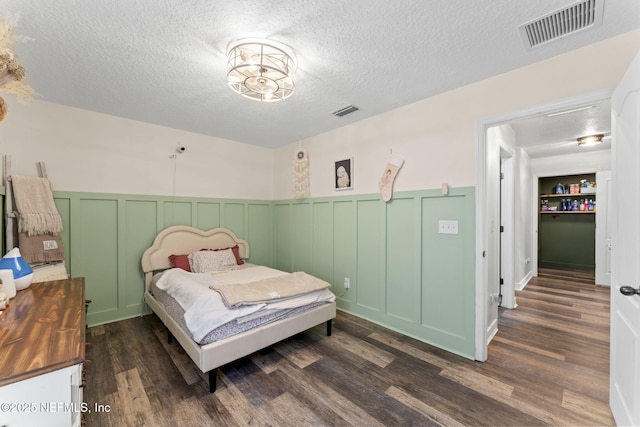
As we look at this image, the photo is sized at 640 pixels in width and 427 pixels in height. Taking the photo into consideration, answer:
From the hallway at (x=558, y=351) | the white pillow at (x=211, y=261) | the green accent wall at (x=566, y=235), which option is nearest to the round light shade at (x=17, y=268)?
the white pillow at (x=211, y=261)

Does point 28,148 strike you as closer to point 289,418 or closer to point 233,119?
point 233,119

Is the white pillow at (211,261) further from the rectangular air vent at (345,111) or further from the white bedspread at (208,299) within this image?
the rectangular air vent at (345,111)

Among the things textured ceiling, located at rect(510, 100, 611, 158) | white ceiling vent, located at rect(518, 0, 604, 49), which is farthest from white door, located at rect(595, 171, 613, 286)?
white ceiling vent, located at rect(518, 0, 604, 49)

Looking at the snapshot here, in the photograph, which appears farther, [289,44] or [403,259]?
[403,259]

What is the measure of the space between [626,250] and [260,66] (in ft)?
8.14

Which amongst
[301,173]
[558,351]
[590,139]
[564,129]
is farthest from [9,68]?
[590,139]

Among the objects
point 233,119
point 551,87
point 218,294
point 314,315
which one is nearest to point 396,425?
point 314,315

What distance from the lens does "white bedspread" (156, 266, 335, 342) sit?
208cm

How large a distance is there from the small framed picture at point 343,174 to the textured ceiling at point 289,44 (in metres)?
0.85

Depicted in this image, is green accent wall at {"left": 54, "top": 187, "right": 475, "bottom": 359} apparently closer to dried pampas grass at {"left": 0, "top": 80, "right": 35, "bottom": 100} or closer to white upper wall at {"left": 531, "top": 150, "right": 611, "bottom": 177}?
dried pampas grass at {"left": 0, "top": 80, "right": 35, "bottom": 100}

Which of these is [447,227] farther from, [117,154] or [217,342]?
[117,154]

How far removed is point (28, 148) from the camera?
273cm

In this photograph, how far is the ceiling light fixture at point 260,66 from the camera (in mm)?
1794

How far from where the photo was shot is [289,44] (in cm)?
187
